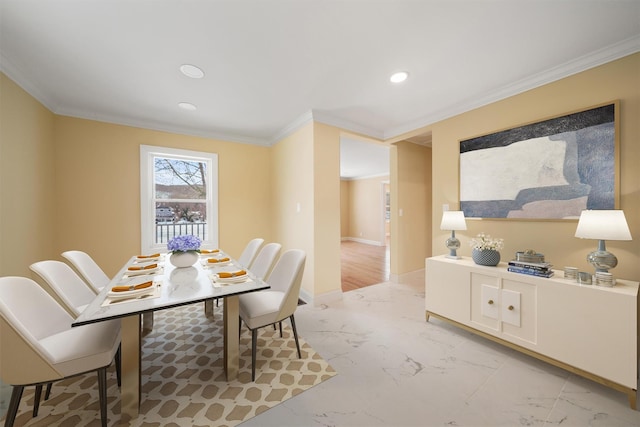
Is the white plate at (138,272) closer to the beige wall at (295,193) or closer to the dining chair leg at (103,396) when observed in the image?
the dining chair leg at (103,396)

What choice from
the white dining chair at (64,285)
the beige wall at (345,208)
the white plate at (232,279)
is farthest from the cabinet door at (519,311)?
the beige wall at (345,208)

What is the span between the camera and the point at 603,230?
5.03 feet

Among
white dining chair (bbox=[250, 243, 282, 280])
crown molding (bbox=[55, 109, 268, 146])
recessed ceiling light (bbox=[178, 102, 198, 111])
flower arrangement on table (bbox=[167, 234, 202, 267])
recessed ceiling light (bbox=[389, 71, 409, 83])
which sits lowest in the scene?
white dining chair (bbox=[250, 243, 282, 280])

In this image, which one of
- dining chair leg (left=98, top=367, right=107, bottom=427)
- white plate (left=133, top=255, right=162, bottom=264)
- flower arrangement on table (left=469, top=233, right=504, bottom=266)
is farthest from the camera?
white plate (left=133, top=255, right=162, bottom=264)

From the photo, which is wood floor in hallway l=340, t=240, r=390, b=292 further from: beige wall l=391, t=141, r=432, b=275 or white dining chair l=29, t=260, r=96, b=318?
white dining chair l=29, t=260, r=96, b=318

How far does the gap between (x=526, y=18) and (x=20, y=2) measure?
3274 millimetres

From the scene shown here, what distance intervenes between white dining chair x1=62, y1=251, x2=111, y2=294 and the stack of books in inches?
144

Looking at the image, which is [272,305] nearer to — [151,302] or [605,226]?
[151,302]

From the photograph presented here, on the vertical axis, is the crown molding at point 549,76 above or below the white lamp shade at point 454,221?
above

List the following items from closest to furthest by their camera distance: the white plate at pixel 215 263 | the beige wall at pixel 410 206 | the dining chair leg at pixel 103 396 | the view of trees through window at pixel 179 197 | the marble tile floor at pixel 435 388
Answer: the dining chair leg at pixel 103 396 → the marble tile floor at pixel 435 388 → the white plate at pixel 215 263 → the view of trees through window at pixel 179 197 → the beige wall at pixel 410 206

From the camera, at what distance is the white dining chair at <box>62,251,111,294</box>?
2.05m

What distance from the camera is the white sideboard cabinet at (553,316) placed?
145 cm

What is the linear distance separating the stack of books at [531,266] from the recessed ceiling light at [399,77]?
6.41ft

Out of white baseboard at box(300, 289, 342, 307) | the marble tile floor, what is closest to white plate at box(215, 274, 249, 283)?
the marble tile floor
